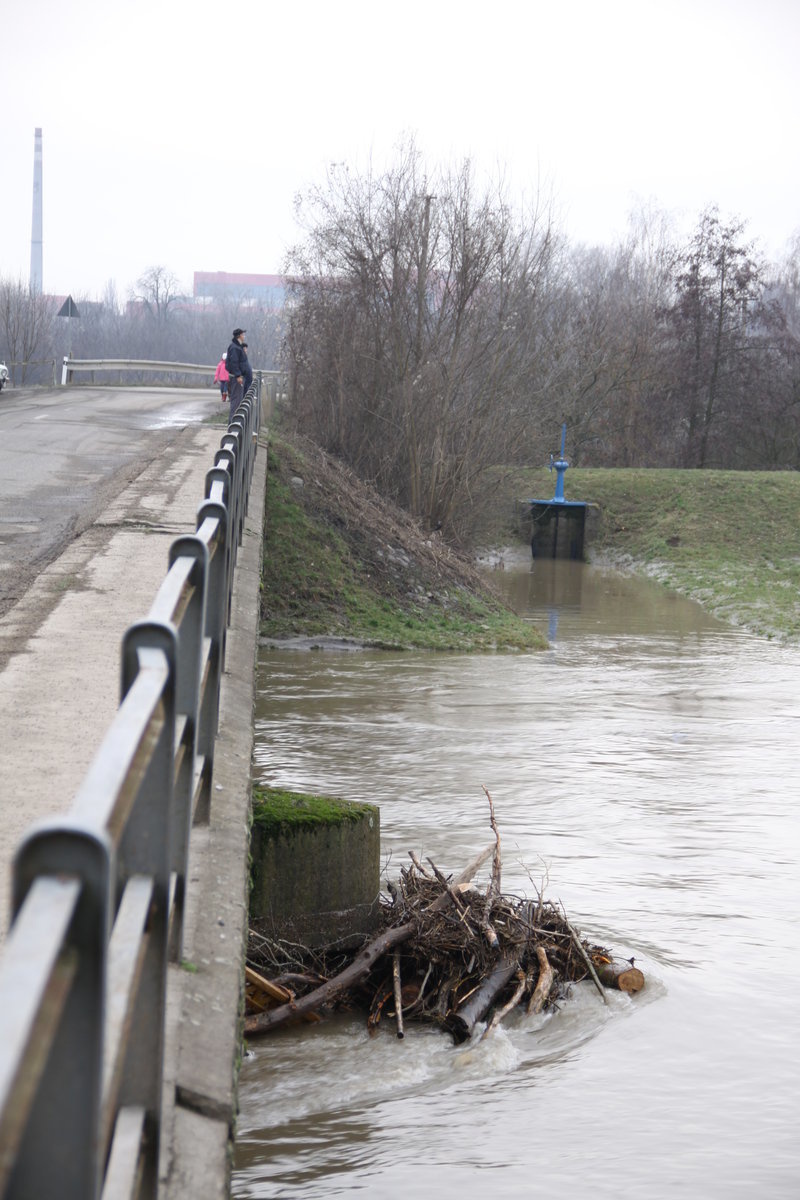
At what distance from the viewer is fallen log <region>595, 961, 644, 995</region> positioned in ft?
23.2

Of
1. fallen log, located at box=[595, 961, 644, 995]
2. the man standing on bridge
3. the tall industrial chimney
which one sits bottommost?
fallen log, located at box=[595, 961, 644, 995]

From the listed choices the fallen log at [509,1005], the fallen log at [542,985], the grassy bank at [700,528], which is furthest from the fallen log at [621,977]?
the grassy bank at [700,528]

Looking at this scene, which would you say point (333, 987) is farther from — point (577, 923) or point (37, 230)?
point (37, 230)

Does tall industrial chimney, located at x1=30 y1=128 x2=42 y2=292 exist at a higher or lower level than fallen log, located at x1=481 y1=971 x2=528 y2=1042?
higher

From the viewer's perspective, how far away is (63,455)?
18703mm

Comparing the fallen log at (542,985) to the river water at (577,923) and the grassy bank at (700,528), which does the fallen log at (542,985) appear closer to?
the river water at (577,923)

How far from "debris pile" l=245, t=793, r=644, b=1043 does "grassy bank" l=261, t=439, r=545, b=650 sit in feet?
33.5

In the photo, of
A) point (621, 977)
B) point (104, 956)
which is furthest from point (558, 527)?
point (104, 956)

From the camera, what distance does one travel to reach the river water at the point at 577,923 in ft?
18.1

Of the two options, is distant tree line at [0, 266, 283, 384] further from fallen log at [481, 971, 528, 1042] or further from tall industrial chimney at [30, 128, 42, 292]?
fallen log at [481, 971, 528, 1042]

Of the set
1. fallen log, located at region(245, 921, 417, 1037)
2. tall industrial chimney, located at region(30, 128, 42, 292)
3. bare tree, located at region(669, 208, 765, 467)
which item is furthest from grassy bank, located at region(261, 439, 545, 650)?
tall industrial chimney, located at region(30, 128, 42, 292)

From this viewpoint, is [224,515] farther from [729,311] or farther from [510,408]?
[729,311]

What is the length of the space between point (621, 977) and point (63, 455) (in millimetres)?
13614

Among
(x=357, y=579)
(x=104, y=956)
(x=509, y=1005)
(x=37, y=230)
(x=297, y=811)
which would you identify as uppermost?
(x=37, y=230)
